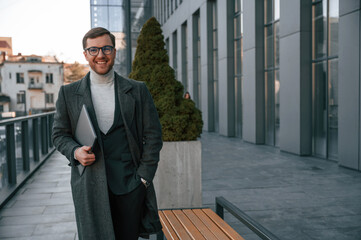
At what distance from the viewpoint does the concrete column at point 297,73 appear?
10.6 m

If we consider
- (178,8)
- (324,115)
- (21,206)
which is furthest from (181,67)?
(21,206)

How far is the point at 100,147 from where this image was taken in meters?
2.19

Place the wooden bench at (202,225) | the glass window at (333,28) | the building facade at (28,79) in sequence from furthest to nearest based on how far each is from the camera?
the building facade at (28,79)
the glass window at (333,28)
the wooden bench at (202,225)

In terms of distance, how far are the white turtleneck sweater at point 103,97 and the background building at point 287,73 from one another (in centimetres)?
740

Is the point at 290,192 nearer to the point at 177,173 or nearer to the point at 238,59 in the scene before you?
the point at 177,173

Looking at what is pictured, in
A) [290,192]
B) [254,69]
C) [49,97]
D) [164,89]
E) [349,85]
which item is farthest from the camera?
[49,97]

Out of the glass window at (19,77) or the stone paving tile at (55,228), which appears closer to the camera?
the stone paving tile at (55,228)

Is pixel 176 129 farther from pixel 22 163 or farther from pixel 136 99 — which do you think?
pixel 22 163

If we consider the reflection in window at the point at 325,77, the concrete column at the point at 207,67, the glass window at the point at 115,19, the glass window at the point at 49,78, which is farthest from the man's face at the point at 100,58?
the glass window at the point at 49,78

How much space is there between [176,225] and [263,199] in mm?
2902

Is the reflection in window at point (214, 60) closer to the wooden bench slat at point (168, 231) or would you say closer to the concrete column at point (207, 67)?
the concrete column at point (207, 67)

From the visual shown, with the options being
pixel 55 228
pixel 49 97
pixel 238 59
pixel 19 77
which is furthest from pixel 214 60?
pixel 19 77

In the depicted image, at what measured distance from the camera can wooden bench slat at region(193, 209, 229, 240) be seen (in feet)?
9.96

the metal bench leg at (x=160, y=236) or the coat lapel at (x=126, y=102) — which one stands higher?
the coat lapel at (x=126, y=102)
